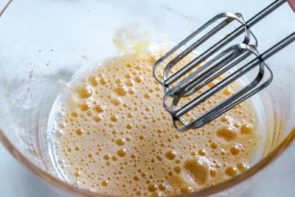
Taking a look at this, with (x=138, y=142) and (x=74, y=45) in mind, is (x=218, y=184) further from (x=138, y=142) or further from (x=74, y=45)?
(x=74, y=45)

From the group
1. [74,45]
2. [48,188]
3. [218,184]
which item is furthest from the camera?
[74,45]

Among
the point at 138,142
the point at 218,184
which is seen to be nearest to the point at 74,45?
the point at 138,142

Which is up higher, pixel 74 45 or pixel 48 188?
pixel 74 45

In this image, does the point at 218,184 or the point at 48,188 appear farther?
the point at 48,188

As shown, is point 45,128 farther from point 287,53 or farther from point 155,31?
point 287,53

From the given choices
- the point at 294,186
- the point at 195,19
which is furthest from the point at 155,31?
the point at 294,186

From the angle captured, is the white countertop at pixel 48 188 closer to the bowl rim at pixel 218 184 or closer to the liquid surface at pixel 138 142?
the liquid surface at pixel 138 142

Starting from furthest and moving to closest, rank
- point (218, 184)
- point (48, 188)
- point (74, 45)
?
point (74, 45) < point (48, 188) < point (218, 184)
